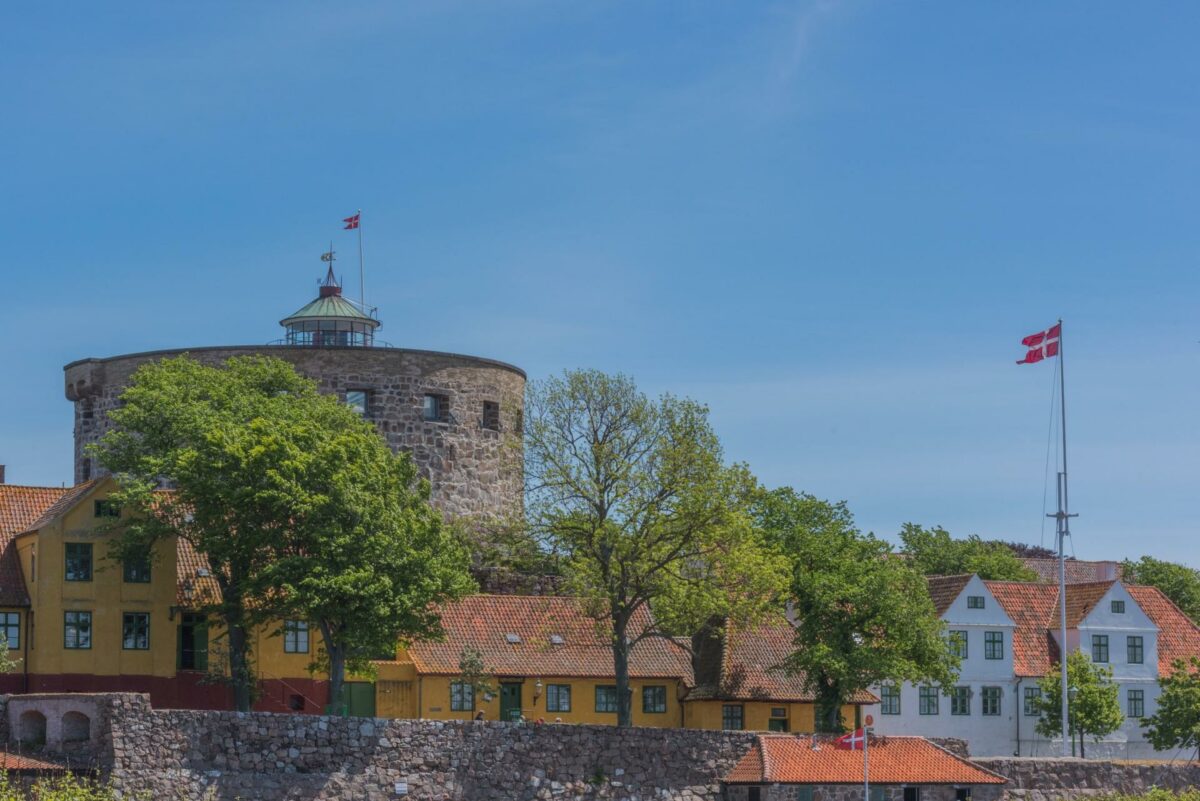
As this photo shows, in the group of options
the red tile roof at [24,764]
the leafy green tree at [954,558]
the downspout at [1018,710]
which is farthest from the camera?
the leafy green tree at [954,558]

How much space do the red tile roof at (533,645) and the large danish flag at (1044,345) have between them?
15140 millimetres

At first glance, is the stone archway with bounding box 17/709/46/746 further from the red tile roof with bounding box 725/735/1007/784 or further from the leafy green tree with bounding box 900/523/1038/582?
the leafy green tree with bounding box 900/523/1038/582

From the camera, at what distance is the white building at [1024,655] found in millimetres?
79188

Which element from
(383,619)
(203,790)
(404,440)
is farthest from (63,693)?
(404,440)

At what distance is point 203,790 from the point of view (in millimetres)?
56062

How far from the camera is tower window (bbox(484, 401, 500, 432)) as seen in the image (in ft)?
268

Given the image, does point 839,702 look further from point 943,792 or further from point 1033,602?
point 1033,602

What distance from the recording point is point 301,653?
66188 millimetres

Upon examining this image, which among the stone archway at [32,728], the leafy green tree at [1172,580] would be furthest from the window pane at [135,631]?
the leafy green tree at [1172,580]

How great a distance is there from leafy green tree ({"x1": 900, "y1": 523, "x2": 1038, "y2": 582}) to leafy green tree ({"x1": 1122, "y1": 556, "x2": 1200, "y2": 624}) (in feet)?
18.1

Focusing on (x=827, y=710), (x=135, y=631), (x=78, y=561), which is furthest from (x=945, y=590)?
(x=78, y=561)

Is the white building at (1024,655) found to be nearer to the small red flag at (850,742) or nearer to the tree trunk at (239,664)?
the small red flag at (850,742)

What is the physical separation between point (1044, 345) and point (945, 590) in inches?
472

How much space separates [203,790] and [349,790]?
13.2 ft
